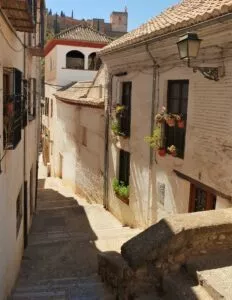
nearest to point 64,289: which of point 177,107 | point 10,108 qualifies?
point 10,108

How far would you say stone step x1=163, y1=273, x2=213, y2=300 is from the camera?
467 cm

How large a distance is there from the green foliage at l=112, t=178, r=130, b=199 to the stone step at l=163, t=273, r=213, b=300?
21.0ft

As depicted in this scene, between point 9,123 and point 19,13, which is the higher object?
point 19,13

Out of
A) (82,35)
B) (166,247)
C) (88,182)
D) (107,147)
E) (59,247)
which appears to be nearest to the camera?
(166,247)

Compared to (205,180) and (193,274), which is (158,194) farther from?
(193,274)

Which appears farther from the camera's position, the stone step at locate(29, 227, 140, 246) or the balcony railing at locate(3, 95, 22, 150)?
the stone step at locate(29, 227, 140, 246)

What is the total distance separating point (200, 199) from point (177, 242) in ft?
9.22

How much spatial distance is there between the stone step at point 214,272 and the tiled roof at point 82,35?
1999cm

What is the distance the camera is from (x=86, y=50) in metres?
23.8

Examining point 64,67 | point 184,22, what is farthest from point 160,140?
point 64,67

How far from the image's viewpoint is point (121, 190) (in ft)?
39.3

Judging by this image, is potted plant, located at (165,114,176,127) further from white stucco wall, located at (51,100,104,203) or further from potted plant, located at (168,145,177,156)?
white stucco wall, located at (51,100,104,203)

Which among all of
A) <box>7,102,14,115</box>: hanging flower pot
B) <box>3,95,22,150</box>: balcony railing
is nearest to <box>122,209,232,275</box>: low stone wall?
Result: <box>3,95,22,150</box>: balcony railing

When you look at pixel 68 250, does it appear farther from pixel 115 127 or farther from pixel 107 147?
pixel 107 147
